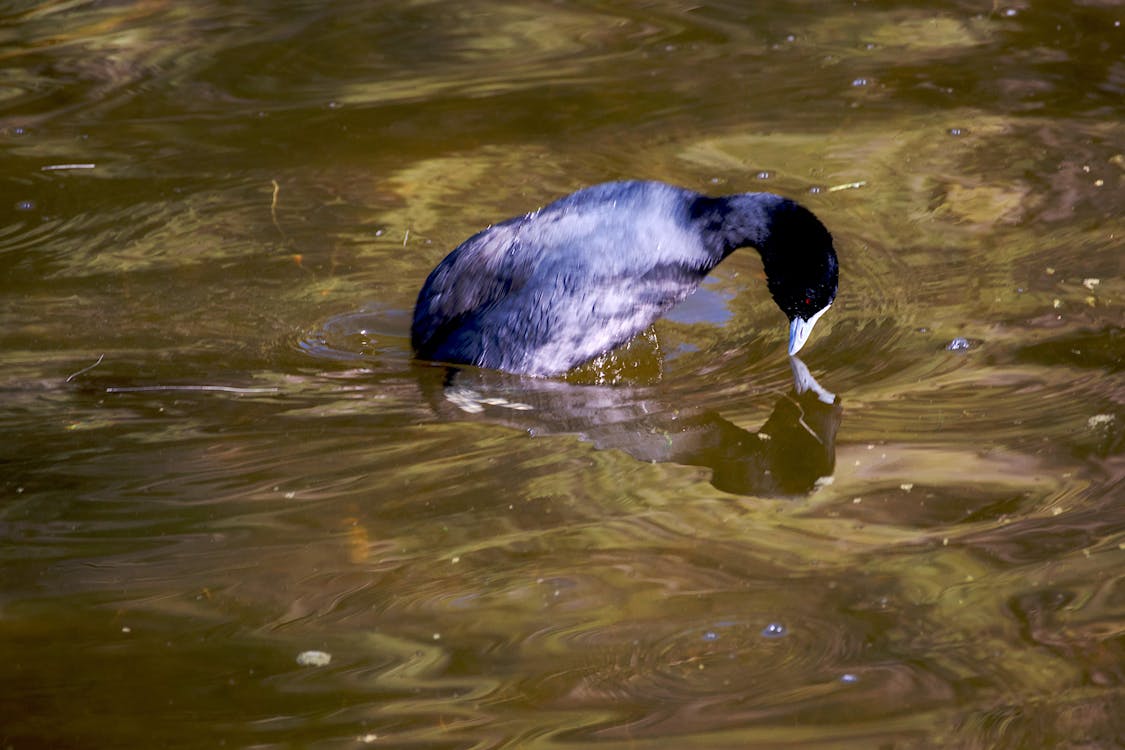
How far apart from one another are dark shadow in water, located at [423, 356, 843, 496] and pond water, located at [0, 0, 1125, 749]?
0.6 inches

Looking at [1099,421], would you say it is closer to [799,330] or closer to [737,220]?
[799,330]

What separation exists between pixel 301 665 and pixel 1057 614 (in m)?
1.39

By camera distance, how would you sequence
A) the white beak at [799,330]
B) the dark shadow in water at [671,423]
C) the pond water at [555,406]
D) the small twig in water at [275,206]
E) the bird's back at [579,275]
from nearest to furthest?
the pond water at [555,406] < the dark shadow in water at [671,423] < the bird's back at [579,275] < the white beak at [799,330] < the small twig in water at [275,206]

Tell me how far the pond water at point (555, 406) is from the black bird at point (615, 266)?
0.14m

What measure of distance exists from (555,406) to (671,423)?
1.03ft

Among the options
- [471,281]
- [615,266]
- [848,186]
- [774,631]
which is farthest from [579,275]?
[848,186]

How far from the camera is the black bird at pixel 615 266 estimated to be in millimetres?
3506

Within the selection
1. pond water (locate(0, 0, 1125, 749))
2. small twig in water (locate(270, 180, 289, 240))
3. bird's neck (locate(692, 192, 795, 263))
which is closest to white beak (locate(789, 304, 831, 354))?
pond water (locate(0, 0, 1125, 749))

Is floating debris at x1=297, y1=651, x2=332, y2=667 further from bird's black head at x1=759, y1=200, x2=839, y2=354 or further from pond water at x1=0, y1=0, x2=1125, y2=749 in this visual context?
bird's black head at x1=759, y1=200, x2=839, y2=354

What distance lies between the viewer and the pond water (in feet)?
7.98

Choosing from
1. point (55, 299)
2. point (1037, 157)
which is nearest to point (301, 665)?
point (55, 299)

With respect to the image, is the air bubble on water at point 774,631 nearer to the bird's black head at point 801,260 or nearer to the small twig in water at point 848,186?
the bird's black head at point 801,260

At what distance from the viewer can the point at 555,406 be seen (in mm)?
3510

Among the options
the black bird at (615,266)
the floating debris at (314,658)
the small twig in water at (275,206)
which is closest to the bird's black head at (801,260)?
the black bird at (615,266)
